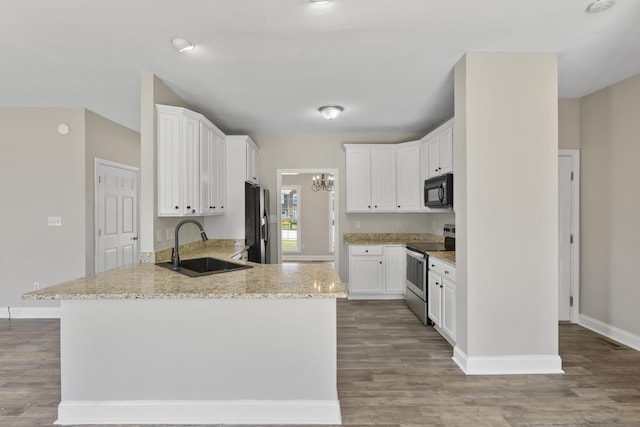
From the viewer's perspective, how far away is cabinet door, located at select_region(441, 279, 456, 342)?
10.3ft

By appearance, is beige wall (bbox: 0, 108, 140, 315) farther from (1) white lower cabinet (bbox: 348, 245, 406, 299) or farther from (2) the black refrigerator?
(1) white lower cabinet (bbox: 348, 245, 406, 299)

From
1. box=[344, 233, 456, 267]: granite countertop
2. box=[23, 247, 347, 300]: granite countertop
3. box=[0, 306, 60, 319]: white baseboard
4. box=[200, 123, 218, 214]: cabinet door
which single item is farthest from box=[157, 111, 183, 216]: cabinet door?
box=[344, 233, 456, 267]: granite countertop

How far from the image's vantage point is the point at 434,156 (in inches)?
177

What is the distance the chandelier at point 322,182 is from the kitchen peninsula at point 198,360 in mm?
7188

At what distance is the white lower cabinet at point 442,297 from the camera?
3176 mm

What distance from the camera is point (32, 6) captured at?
2.08 m

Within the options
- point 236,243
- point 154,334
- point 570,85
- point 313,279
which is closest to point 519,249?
point 313,279

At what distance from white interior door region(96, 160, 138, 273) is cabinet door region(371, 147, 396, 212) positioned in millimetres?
3645

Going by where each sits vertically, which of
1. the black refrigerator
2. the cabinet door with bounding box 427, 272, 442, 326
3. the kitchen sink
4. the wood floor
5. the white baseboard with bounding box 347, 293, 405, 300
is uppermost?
the black refrigerator

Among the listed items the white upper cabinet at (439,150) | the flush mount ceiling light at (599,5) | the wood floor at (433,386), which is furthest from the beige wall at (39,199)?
the flush mount ceiling light at (599,5)

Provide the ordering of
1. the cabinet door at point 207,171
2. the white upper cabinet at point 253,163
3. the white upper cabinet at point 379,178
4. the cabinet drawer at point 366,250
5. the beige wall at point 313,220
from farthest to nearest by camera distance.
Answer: the beige wall at point 313,220 → the white upper cabinet at point 379,178 → the cabinet drawer at point 366,250 → the white upper cabinet at point 253,163 → the cabinet door at point 207,171

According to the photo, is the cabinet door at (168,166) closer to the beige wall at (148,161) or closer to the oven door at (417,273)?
the beige wall at (148,161)

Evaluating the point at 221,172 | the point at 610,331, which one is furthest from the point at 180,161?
the point at 610,331

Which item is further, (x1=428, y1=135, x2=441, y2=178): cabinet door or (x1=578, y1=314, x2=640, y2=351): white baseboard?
(x1=428, y1=135, x2=441, y2=178): cabinet door
